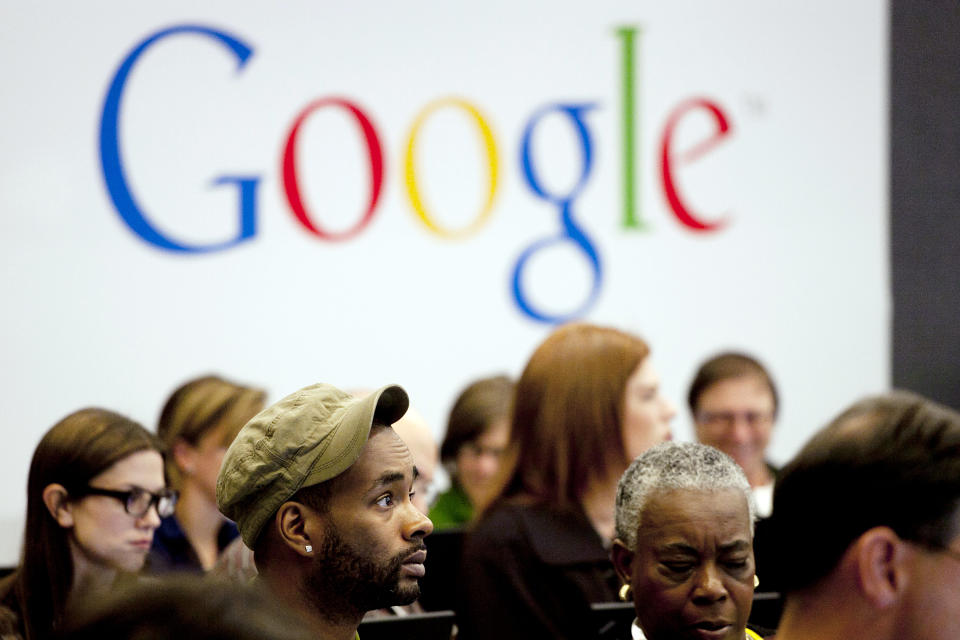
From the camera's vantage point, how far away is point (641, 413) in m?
3.41

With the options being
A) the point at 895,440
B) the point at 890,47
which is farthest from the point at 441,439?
the point at 895,440

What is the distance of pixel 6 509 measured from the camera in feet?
15.4

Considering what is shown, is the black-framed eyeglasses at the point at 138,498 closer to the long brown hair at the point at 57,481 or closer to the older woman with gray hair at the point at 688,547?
the long brown hair at the point at 57,481

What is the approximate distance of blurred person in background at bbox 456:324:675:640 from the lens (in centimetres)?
321

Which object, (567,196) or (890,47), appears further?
(890,47)

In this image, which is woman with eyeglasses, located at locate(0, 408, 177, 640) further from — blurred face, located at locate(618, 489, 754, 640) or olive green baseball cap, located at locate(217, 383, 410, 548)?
blurred face, located at locate(618, 489, 754, 640)

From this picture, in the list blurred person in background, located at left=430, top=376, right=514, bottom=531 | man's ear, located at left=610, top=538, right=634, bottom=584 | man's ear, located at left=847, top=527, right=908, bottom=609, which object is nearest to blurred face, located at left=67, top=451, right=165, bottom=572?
man's ear, located at left=610, top=538, right=634, bottom=584

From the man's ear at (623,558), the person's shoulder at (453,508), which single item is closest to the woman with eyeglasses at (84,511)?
the man's ear at (623,558)

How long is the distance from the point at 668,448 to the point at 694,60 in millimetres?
3675

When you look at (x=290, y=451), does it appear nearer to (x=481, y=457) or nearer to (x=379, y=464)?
(x=379, y=464)

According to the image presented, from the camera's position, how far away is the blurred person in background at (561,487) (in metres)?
3.21

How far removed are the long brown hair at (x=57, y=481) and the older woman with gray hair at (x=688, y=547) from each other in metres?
1.28

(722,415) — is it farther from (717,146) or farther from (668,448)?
(668,448)

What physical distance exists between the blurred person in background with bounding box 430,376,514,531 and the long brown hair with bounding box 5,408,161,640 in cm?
184
